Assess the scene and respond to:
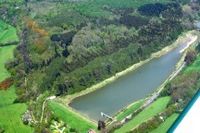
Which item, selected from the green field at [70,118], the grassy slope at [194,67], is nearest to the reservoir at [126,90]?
the green field at [70,118]

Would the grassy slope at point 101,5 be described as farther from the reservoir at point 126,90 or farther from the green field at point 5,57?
the reservoir at point 126,90

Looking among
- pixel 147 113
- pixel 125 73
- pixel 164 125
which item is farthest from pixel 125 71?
pixel 164 125

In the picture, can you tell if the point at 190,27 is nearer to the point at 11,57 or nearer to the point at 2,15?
the point at 11,57

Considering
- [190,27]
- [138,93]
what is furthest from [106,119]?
[190,27]

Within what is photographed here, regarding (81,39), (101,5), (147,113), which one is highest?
(101,5)

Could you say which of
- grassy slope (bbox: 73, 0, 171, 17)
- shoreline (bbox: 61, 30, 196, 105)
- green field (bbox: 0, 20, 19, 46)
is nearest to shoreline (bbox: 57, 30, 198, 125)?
shoreline (bbox: 61, 30, 196, 105)

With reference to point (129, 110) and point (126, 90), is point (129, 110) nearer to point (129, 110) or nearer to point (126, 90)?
point (129, 110)
